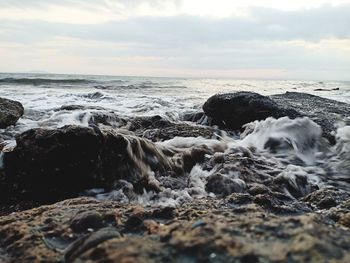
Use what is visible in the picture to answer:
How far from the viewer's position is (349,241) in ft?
4.15

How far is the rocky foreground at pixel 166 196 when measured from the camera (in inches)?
50.1

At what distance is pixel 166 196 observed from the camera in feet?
12.2

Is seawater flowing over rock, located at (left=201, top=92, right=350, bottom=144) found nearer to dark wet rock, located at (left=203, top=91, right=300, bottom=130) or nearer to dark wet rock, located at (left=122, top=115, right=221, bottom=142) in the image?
dark wet rock, located at (left=203, top=91, right=300, bottom=130)

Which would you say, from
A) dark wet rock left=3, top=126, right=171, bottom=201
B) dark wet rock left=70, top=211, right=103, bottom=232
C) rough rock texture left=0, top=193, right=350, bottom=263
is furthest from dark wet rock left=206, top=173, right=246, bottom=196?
dark wet rock left=70, top=211, right=103, bottom=232

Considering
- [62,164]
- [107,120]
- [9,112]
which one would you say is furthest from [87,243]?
[107,120]

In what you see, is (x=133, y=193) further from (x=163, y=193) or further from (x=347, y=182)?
(x=347, y=182)

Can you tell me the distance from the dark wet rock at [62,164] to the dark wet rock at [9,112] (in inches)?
151

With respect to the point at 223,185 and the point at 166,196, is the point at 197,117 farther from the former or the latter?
the point at 166,196

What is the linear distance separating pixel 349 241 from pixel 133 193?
281 cm

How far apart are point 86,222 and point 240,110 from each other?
6.61 m

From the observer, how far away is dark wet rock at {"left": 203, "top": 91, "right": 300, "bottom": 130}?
7.75 meters

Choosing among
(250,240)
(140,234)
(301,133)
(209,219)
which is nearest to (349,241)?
(250,240)

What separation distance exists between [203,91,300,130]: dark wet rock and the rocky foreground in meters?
0.02

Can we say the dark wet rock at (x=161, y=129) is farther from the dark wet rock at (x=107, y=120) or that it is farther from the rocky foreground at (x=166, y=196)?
the dark wet rock at (x=107, y=120)
